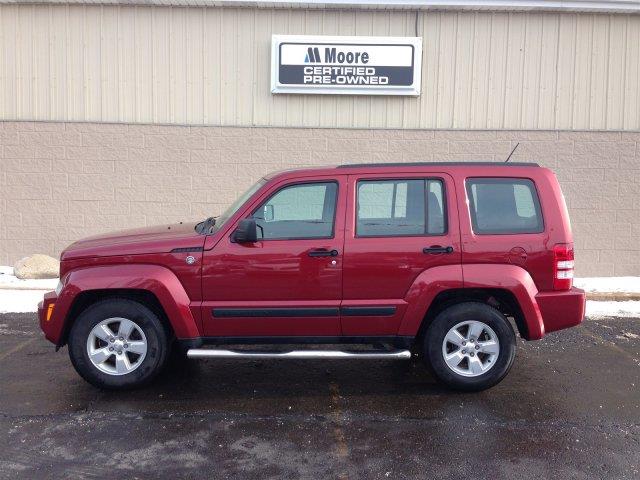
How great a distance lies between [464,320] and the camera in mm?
5020

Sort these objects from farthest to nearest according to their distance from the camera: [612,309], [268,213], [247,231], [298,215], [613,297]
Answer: [613,297] → [612,309] → [298,215] → [268,213] → [247,231]

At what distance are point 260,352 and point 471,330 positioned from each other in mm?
1683

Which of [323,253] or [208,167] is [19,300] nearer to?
[208,167]

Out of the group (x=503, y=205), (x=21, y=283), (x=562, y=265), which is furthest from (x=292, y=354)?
(x=21, y=283)

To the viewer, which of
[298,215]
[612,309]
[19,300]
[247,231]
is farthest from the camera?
[19,300]

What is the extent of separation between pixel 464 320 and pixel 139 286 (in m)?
2.56

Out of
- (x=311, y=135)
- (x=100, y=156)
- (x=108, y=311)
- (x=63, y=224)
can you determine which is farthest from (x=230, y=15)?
(x=108, y=311)

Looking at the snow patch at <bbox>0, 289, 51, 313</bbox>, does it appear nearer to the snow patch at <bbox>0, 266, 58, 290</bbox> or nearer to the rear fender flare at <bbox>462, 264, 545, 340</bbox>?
the snow patch at <bbox>0, 266, 58, 290</bbox>

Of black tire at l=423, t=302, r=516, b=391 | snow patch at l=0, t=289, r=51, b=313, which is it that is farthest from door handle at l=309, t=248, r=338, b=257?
snow patch at l=0, t=289, r=51, b=313

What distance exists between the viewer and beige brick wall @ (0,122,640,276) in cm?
1038

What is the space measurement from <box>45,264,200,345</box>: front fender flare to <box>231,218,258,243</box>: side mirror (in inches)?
24.3

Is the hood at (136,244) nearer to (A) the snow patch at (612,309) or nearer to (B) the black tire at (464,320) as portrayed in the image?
(B) the black tire at (464,320)

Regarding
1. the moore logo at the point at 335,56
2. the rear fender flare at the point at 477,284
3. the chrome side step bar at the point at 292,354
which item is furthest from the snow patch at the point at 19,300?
the rear fender flare at the point at 477,284

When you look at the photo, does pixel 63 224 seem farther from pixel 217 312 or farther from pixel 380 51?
pixel 217 312
